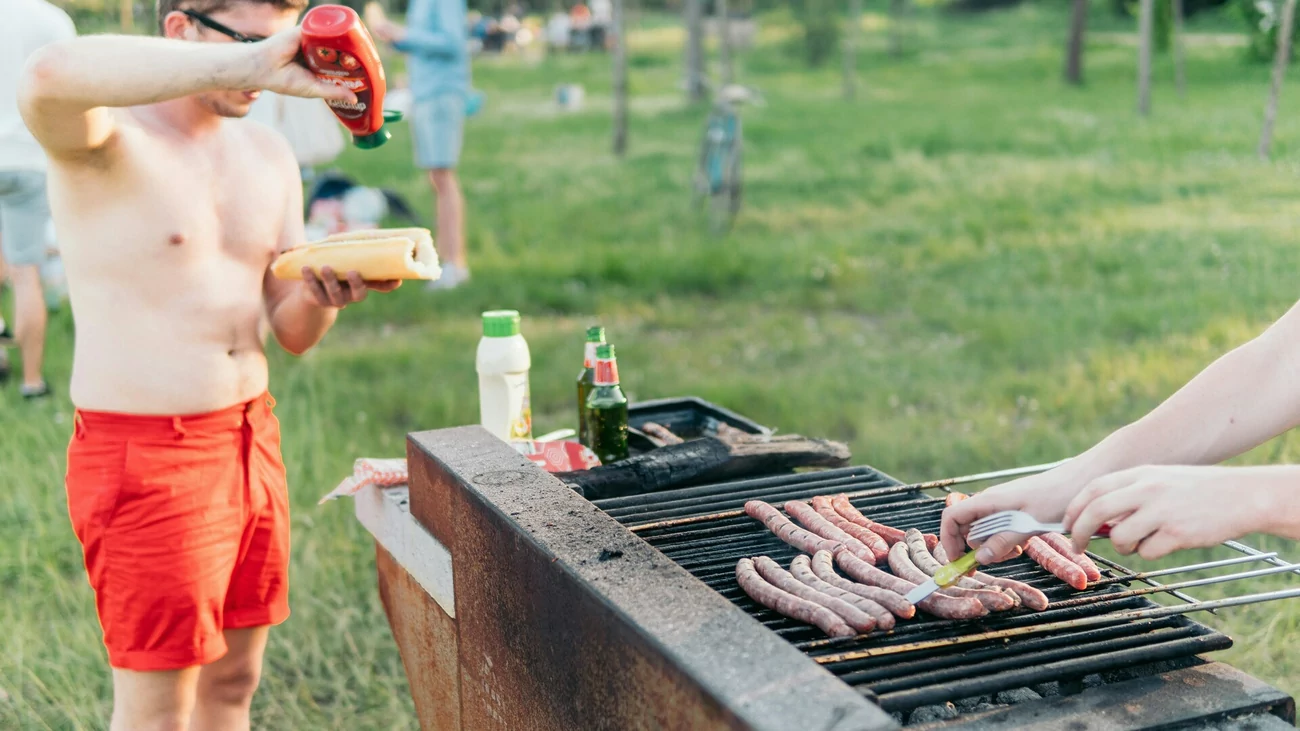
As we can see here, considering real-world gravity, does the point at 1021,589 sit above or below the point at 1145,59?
below

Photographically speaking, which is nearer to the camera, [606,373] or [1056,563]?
[1056,563]

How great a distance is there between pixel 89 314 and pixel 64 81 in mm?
630

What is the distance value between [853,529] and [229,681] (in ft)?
5.54

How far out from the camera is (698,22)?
74.4 feet

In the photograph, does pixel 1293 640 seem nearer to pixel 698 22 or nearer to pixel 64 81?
pixel 64 81

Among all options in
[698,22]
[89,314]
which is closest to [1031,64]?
[698,22]

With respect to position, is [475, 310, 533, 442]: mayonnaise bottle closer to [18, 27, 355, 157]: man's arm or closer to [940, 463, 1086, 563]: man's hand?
[18, 27, 355, 157]: man's arm

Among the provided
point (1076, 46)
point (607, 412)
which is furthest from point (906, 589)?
point (1076, 46)

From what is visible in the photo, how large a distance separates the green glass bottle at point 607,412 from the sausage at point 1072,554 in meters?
1.28

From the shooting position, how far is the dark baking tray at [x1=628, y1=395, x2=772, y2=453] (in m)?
3.90

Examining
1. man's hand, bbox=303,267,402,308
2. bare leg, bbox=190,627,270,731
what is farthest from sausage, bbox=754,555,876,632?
bare leg, bbox=190,627,270,731

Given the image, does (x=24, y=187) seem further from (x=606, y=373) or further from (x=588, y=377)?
(x=606, y=373)

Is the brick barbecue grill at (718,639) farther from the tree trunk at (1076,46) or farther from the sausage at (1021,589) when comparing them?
the tree trunk at (1076,46)

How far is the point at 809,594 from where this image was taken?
7.42ft
